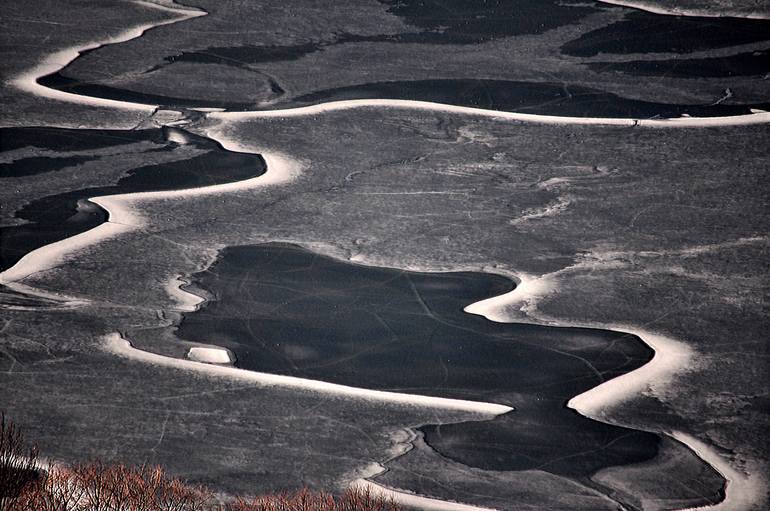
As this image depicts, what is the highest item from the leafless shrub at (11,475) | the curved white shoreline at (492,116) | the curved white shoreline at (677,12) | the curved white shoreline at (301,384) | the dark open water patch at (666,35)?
the curved white shoreline at (677,12)

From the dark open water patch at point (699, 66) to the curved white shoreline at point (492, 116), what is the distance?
109cm

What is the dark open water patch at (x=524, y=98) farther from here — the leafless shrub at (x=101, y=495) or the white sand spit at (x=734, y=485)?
the leafless shrub at (x=101, y=495)

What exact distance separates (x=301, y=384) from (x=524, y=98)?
5013mm

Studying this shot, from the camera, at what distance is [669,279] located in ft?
22.2

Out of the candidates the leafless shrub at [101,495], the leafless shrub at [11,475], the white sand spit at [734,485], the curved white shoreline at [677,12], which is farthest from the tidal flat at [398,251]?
the leafless shrub at [11,475]

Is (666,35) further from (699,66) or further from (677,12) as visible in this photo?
(699,66)

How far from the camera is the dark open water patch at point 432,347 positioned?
204 inches

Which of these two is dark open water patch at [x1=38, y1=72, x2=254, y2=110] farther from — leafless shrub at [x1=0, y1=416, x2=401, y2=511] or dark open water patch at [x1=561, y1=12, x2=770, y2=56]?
leafless shrub at [x1=0, y1=416, x2=401, y2=511]

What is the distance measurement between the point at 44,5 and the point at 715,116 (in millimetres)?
7941

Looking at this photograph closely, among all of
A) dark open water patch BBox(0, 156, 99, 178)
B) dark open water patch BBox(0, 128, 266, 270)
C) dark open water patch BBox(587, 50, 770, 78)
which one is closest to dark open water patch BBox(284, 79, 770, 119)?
dark open water patch BBox(587, 50, 770, 78)

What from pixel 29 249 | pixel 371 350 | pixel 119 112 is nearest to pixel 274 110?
pixel 119 112

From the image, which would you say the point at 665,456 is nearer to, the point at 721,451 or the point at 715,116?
the point at 721,451

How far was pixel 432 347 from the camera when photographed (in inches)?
238

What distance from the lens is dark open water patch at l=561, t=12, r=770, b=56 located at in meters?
10.8
